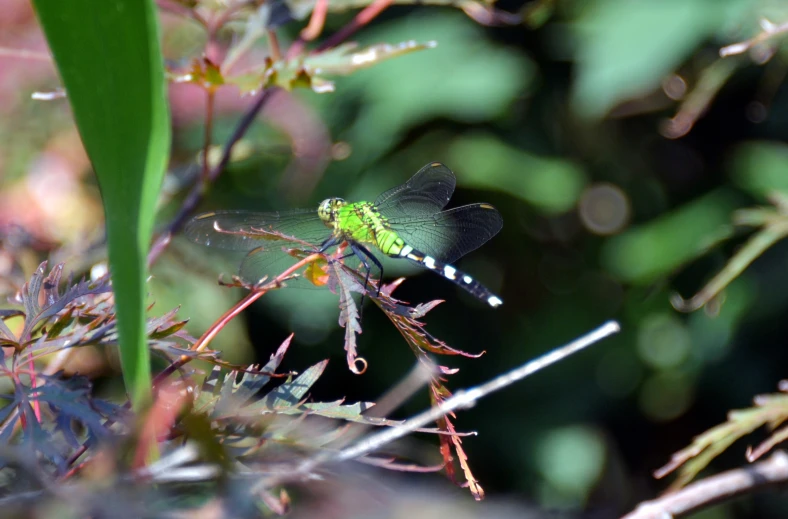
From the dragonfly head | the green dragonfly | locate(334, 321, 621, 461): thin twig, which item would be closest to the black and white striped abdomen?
the green dragonfly

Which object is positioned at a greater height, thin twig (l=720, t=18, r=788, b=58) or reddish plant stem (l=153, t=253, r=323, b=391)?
thin twig (l=720, t=18, r=788, b=58)

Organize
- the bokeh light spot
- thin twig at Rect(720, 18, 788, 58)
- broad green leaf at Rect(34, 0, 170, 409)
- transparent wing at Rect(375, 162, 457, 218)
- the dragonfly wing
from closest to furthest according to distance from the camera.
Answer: broad green leaf at Rect(34, 0, 170, 409)
thin twig at Rect(720, 18, 788, 58)
the dragonfly wing
transparent wing at Rect(375, 162, 457, 218)
the bokeh light spot

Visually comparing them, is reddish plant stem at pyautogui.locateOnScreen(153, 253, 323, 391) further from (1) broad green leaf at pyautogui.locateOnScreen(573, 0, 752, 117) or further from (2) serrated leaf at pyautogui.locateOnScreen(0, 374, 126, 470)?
(1) broad green leaf at pyautogui.locateOnScreen(573, 0, 752, 117)

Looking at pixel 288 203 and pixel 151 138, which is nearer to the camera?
pixel 151 138

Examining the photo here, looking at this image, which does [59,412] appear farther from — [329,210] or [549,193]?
[549,193]

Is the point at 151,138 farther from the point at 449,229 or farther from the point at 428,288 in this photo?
the point at 428,288

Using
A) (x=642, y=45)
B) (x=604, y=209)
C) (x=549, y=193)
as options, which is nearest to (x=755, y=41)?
(x=642, y=45)

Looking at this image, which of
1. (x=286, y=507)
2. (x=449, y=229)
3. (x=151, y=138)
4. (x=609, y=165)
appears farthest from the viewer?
(x=609, y=165)

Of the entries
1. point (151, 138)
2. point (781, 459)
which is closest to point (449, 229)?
point (781, 459)
